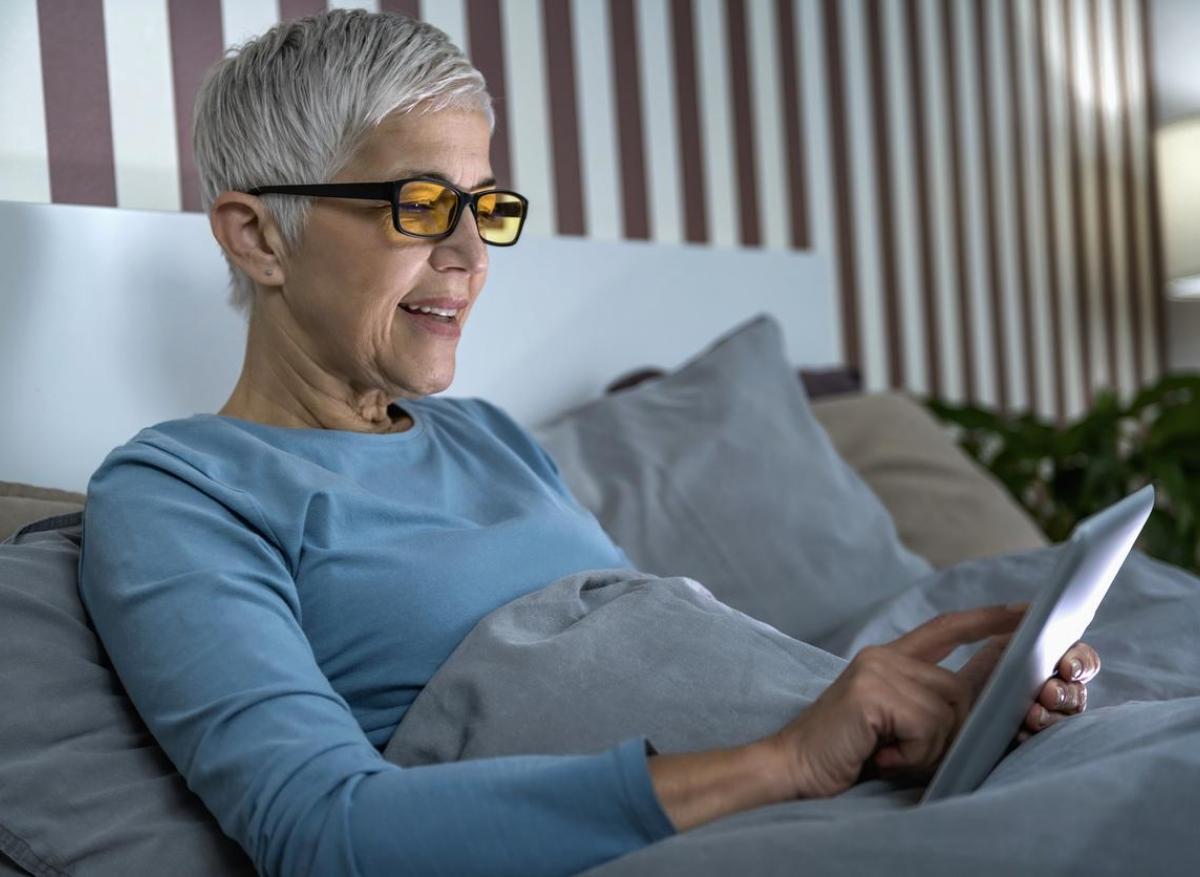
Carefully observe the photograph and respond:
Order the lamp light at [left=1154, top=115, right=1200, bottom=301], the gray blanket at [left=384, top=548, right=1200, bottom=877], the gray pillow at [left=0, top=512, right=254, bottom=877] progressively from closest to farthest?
the gray blanket at [left=384, top=548, right=1200, bottom=877], the gray pillow at [left=0, top=512, right=254, bottom=877], the lamp light at [left=1154, top=115, right=1200, bottom=301]

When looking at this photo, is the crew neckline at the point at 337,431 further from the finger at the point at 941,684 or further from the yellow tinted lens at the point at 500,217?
the finger at the point at 941,684

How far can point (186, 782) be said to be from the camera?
3.09ft

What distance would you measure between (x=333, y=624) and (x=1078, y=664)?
0.55 meters

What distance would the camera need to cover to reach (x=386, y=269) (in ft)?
3.89

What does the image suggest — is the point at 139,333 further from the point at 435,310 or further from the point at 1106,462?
the point at 1106,462

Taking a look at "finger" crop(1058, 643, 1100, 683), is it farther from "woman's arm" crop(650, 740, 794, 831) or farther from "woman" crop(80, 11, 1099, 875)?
"woman's arm" crop(650, 740, 794, 831)

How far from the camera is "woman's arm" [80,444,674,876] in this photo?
798 mm

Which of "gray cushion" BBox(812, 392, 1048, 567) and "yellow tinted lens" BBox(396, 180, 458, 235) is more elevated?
"yellow tinted lens" BBox(396, 180, 458, 235)

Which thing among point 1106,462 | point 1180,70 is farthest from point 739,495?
point 1180,70

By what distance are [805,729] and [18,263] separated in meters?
1.00

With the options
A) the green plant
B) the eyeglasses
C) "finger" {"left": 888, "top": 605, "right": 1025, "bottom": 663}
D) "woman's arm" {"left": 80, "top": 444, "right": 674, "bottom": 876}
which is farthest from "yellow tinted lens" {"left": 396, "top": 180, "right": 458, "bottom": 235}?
the green plant

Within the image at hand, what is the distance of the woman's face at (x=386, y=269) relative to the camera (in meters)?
1.17

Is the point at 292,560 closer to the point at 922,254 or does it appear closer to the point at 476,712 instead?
the point at 476,712

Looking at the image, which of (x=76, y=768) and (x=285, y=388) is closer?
(x=76, y=768)
